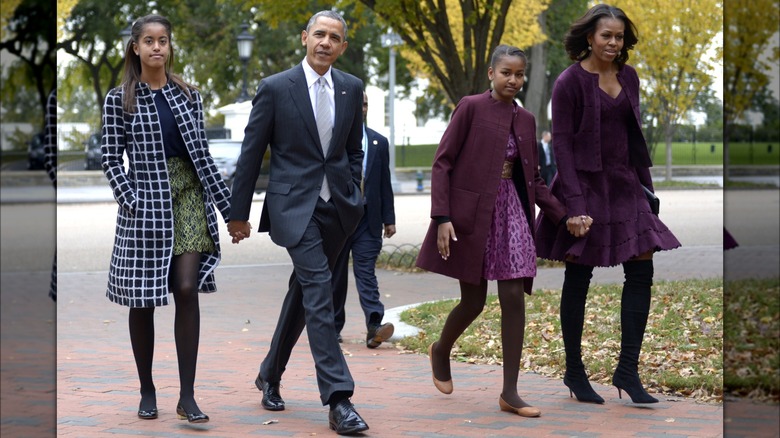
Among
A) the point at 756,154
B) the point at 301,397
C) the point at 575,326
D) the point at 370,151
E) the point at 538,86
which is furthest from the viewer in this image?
the point at 538,86

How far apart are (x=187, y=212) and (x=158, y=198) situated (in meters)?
0.18

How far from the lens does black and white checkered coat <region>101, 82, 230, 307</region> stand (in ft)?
17.8

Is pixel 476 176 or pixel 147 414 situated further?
pixel 476 176

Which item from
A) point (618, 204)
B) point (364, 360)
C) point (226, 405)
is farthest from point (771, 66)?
point (364, 360)

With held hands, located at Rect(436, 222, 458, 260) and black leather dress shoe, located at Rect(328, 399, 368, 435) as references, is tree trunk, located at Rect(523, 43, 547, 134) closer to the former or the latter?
held hands, located at Rect(436, 222, 458, 260)

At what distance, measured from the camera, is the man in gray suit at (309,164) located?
17.7 ft

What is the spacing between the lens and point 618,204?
5816 millimetres

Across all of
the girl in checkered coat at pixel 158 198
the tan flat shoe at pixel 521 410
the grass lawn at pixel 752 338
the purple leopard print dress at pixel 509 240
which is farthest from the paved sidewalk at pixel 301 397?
the grass lawn at pixel 752 338

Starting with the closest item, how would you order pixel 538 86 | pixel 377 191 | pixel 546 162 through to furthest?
pixel 377 191 < pixel 546 162 < pixel 538 86

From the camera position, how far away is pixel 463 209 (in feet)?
18.9

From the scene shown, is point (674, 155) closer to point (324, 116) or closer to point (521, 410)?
point (521, 410)

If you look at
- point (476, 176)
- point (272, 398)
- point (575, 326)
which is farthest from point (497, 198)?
point (272, 398)

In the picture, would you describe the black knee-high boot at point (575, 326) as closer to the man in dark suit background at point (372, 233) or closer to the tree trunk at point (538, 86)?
the man in dark suit background at point (372, 233)

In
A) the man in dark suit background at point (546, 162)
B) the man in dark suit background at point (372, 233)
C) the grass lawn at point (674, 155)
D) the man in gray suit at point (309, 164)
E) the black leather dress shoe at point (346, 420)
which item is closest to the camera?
the black leather dress shoe at point (346, 420)
